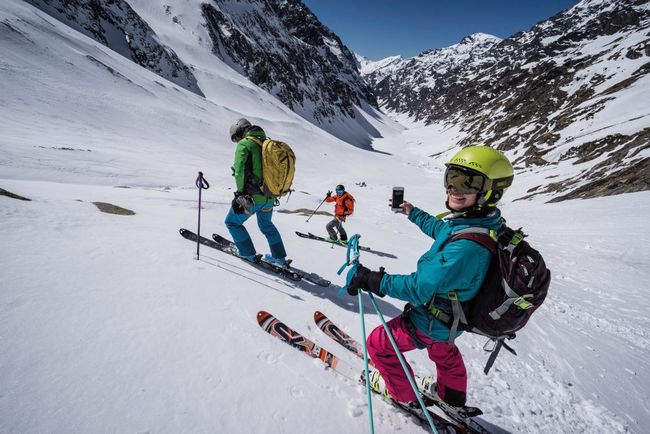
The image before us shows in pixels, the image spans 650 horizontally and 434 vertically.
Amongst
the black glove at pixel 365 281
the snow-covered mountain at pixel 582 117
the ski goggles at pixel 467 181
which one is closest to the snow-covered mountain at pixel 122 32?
the snow-covered mountain at pixel 582 117

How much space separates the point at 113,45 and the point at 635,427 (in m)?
62.5

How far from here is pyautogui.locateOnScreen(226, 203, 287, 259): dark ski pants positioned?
5.30m

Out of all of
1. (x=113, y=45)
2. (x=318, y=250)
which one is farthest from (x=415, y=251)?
(x=113, y=45)

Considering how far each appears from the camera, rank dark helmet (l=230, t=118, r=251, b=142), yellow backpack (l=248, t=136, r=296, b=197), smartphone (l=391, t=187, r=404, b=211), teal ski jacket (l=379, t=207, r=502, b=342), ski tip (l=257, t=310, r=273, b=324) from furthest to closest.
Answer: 1. dark helmet (l=230, t=118, r=251, b=142)
2. yellow backpack (l=248, t=136, r=296, b=197)
3. smartphone (l=391, t=187, r=404, b=211)
4. ski tip (l=257, t=310, r=273, b=324)
5. teal ski jacket (l=379, t=207, r=502, b=342)

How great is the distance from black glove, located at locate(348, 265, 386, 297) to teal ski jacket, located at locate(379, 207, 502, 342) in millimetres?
51

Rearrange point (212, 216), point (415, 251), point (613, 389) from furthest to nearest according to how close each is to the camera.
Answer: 1. point (415, 251)
2. point (212, 216)
3. point (613, 389)

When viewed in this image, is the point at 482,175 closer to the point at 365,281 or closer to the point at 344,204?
the point at 365,281

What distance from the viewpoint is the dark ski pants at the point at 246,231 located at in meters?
5.30

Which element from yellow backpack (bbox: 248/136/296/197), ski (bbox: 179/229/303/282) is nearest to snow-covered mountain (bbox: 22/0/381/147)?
ski (bbox: 179/229/303/282)

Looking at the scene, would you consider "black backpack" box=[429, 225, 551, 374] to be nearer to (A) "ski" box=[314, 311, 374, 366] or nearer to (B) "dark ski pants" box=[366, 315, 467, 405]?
(B) "dark ski pants" box=[366, 315, 467, 405]

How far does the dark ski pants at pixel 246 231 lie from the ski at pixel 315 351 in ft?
6.32

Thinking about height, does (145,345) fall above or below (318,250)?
above

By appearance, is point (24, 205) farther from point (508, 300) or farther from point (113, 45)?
point (113, 45)

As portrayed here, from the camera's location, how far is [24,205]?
4980 mm
